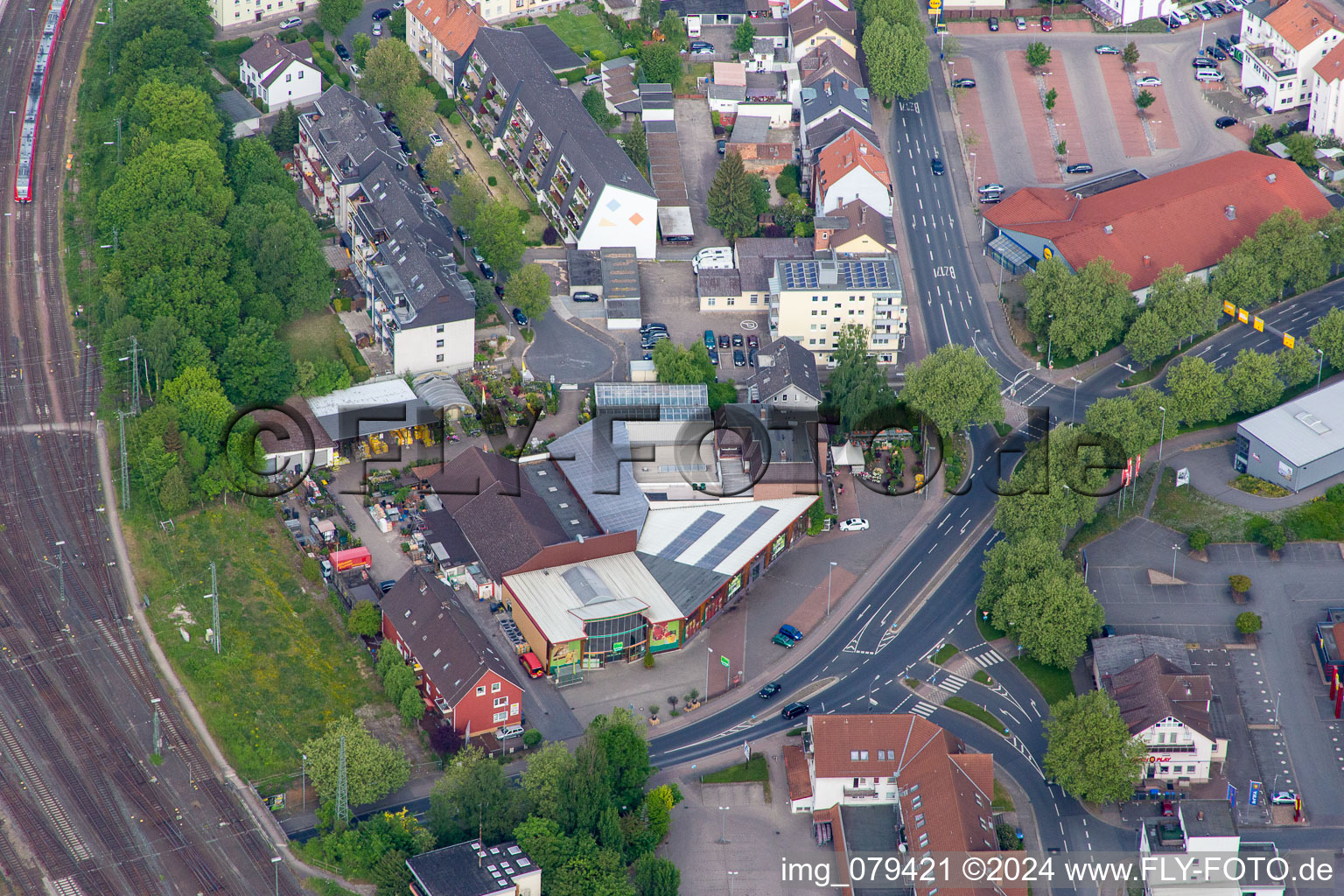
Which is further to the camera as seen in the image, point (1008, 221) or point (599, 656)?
point (1008, 221)

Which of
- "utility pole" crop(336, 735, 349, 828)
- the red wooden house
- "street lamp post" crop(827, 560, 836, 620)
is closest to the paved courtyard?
"street lamp post" crop(827, 560, 836, 620)

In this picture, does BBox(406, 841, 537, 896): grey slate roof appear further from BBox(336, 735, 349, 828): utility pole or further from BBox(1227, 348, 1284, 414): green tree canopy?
BBox(1227, 348, 1284, 414): green tree canopy

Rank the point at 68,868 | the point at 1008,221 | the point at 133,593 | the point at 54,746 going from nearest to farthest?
the point at 68,868 → the point at 54,746 → the point at 133,593 → the point at 1008,221

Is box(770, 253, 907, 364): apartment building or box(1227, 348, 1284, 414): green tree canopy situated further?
box(770, 253, 907, 364): apartment building

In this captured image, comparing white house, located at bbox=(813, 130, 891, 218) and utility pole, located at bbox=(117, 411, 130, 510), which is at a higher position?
white house, located at bbox=(813, 130, 891, 218)

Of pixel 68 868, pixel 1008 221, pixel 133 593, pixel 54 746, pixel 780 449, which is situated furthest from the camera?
pixel 1008 221

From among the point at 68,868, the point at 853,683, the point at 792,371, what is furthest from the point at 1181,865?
the point at 68,868

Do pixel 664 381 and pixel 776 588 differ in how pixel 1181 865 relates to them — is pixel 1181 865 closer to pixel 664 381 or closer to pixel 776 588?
pixel 776 588
